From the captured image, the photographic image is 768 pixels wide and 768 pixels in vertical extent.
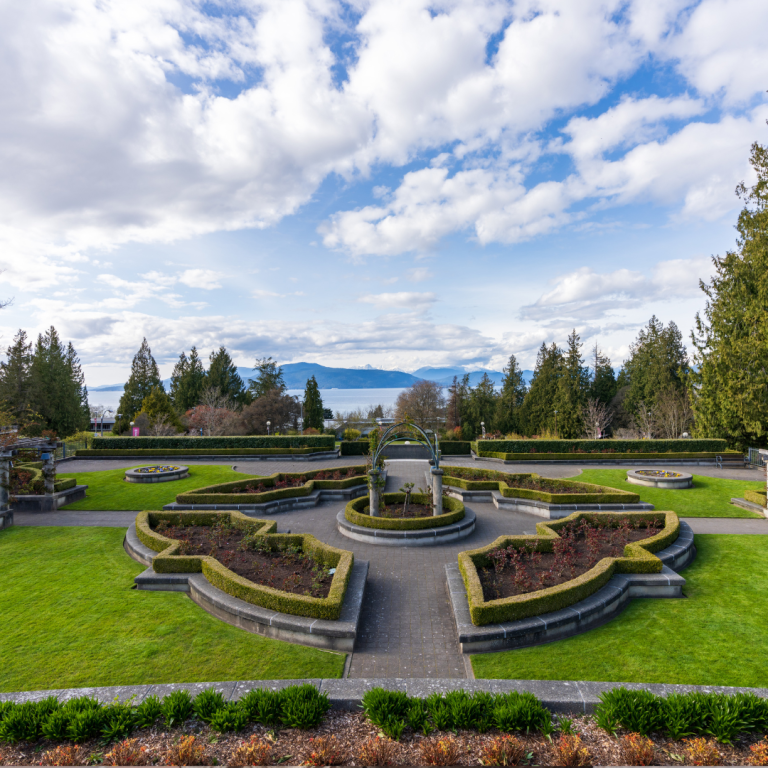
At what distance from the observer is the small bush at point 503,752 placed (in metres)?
4.77

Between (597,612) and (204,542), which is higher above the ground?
(204,542)

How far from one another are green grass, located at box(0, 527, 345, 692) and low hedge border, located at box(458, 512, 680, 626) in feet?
9.40

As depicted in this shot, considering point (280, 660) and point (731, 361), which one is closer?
point (280, 660)

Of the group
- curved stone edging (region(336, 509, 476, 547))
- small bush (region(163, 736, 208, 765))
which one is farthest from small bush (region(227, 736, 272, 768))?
curved stone edging (region(336, 509, 476, 547))

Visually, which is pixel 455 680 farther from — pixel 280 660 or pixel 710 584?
pixel 710 584

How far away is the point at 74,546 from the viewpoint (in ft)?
40.4

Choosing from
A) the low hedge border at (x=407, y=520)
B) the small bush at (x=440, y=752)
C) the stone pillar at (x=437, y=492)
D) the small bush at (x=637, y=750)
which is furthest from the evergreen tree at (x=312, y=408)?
the small bush at (x=637, y=750)

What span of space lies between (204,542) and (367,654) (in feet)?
21.1

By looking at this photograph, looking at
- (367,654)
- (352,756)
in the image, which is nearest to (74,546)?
(367,654)

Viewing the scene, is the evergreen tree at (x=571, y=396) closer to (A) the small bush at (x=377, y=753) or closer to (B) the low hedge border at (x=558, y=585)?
(B) the low hedge border at (x=558, y=585)

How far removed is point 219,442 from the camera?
29.2 m

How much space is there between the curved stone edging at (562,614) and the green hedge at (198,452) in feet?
64.5

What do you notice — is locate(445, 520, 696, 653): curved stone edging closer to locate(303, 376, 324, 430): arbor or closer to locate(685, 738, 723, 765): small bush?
locate(685, 738, 723, 765): small bush

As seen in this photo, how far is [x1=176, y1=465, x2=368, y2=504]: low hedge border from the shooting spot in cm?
1612
